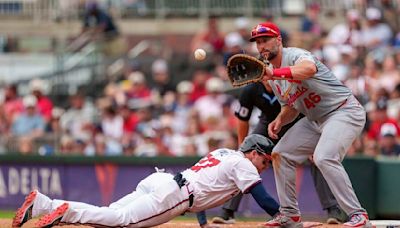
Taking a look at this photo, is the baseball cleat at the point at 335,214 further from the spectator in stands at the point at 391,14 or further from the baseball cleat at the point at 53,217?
the spectator in stands at the point at 391,14

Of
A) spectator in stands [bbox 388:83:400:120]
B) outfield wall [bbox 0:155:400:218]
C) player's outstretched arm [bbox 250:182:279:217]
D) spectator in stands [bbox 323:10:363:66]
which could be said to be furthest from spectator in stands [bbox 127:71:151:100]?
player's outstretched arm [bbox 250:182:279:217]

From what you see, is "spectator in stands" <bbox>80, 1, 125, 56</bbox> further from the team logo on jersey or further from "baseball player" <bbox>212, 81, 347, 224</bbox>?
the team logo on jersey

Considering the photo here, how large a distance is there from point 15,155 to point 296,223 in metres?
8.72

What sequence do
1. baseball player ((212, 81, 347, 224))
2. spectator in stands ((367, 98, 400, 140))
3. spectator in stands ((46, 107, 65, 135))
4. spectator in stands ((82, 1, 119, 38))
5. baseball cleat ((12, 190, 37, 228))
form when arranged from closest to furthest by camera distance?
baseball cleat ((12, 190, 37, 228)) < baseball player ((212, 81, 347, 224)) < spectator in stands ((367, 98, 400, 140)) < spectator in stands ((46, 107, 65, 135)) < spectator in stands ((82, 1, 119, 38))

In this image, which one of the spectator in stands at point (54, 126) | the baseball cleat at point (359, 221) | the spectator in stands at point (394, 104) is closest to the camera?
the baseball cleat at point (359, 221)

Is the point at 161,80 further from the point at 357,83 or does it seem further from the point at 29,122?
the point at 357,83

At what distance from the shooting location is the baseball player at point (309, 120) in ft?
33.0

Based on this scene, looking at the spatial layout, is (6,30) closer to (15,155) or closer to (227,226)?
(15,155)

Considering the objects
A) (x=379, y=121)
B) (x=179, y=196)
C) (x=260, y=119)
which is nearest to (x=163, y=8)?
(x=379, y=121)

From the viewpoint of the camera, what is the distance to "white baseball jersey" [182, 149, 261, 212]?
9852 millimetres

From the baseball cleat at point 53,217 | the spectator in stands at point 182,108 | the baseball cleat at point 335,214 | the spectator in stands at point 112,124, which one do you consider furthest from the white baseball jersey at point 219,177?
the spectator in stands at point 112,124

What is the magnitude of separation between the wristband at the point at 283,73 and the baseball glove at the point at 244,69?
4.9 inches

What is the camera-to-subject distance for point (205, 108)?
19.0 meters

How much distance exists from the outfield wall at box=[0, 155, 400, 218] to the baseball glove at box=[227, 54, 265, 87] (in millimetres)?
6077
